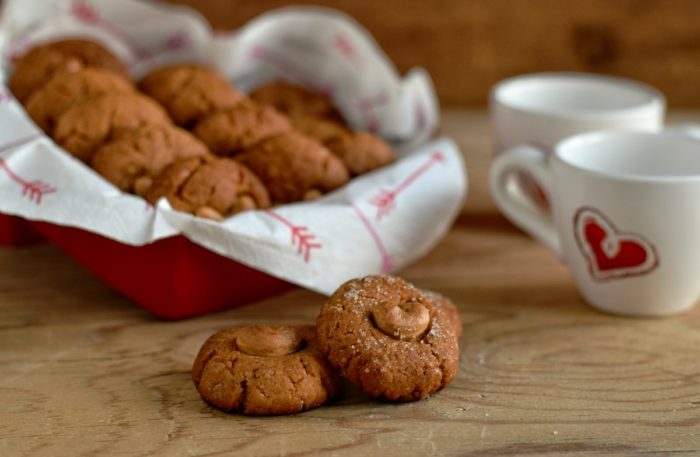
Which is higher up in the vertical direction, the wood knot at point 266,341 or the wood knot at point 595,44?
the wood knot at point 595,44

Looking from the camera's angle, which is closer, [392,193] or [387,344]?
[387,344]

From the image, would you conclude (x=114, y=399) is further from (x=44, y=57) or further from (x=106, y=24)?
(x=106, y=24)

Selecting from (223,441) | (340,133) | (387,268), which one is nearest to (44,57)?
(340,133)

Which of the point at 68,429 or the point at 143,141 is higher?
the point at 143,141

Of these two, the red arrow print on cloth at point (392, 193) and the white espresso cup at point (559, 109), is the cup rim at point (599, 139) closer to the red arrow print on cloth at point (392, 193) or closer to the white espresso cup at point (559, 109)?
the white espresso cup at point (559, 109)

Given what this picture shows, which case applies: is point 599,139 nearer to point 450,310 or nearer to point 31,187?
point 450,310

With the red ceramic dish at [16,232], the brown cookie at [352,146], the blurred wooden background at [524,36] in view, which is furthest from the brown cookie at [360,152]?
the blurred wooden background at [524,36]

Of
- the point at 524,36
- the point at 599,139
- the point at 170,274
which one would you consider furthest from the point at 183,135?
the point at 524,36
